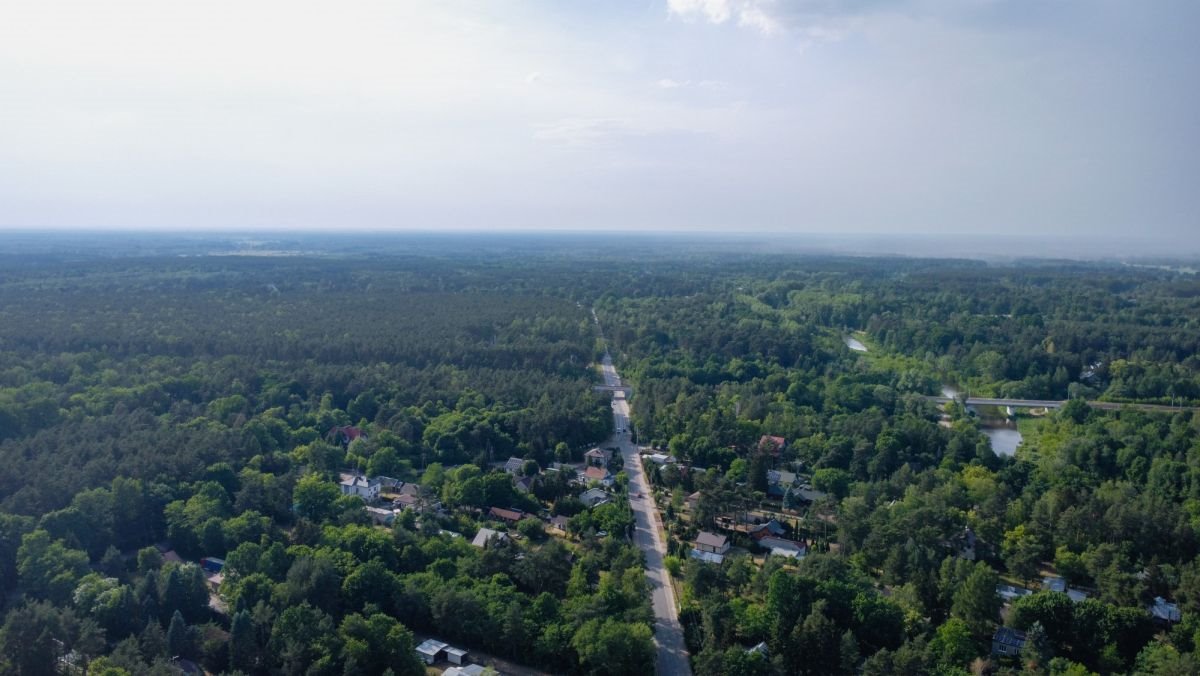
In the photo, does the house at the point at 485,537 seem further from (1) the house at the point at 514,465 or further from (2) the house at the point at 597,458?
(2) the house at the point at 597,458

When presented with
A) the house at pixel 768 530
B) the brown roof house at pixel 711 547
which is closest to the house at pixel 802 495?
the house at pixel 768 530

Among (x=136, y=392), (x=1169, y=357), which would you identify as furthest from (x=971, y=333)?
(x=136, y=392)

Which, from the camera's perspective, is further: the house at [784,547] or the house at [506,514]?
the house at [506,514]

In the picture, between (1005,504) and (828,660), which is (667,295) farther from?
(828,660)

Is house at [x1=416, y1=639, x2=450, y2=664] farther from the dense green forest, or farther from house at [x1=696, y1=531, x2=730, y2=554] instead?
house at [x1=696, y1=531, x2=730, y2=554]

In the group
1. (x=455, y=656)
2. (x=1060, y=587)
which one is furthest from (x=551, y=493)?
(x=1060, y=587)

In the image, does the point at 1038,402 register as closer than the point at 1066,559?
No
